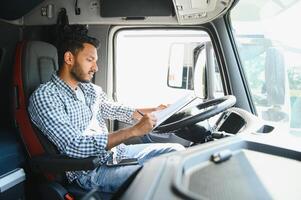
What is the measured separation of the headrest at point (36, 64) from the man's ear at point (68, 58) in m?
0.10

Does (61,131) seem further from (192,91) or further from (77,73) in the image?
(192,91)

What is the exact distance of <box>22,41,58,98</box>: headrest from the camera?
2.02 m

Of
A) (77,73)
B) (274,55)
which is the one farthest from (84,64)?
(274,55)

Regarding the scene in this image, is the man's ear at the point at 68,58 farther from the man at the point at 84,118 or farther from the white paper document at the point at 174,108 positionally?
the white paper document at the point at 174,108

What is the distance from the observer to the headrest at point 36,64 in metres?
2.02

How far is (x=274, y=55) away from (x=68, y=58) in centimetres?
120

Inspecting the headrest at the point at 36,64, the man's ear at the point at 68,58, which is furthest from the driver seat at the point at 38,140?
the man's ear at the point at 68,58

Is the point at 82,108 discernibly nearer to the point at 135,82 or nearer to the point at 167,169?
the point at 167,169

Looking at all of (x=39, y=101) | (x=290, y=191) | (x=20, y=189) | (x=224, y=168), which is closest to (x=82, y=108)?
(x=39, y=101)

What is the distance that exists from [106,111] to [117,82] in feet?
2.09

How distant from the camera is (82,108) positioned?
2.18 meters

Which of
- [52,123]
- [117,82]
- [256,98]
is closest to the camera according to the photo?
[52,123]

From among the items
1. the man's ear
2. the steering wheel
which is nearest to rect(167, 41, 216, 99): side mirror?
the steering wheel

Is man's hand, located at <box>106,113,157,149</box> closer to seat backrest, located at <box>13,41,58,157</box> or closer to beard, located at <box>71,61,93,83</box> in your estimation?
seat backrest, located at <box>13,41,58,157</box>
